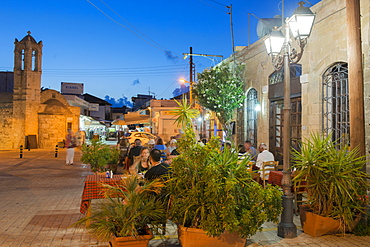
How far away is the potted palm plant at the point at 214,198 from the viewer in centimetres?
402

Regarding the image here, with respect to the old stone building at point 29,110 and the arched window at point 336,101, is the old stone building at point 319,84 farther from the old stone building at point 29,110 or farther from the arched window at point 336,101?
the old stone building at point 29,110

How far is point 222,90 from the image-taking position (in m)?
13.2

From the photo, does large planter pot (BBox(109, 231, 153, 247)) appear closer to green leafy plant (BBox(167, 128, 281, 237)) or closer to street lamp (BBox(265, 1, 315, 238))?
green leafy plant (BBox(167, 128, 281, 237))

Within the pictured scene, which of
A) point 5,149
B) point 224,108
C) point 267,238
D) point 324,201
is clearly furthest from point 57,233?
point 5,149

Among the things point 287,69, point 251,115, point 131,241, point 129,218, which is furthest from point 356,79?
point 251,115

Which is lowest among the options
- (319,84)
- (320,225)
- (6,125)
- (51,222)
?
(51,222)

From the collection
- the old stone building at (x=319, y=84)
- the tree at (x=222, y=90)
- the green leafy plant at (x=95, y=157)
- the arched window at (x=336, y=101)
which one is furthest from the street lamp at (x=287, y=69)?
the tree at (x=222, y=90)

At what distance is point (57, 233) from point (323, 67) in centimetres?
826

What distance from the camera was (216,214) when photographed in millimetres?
4055

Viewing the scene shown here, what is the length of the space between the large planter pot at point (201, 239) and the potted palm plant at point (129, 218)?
38 centimetres

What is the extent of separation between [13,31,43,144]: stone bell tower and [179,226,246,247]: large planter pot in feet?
78.2

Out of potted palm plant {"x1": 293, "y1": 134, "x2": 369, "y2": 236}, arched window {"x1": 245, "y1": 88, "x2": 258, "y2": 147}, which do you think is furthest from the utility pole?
arched window {"x1": 245, "y1": 88, "x2": 258, "y2": 147}

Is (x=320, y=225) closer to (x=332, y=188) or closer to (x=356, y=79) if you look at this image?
(x=332, y=188)

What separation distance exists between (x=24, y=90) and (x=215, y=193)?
81.3 ft
